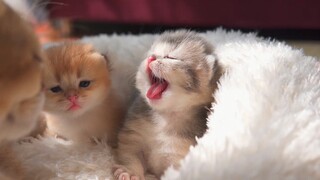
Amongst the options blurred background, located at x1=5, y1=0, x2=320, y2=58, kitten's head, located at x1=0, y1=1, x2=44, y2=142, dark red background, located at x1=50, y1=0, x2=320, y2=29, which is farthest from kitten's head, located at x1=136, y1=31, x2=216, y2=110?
dark red background, located at x1=50, y1=0, x2=320, y2=29

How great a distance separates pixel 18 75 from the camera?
2.14 ft

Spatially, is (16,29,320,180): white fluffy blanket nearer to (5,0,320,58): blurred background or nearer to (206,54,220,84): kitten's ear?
(206,54,220,84): kitten's ear

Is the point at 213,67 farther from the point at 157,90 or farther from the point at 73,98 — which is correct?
the point at 73,98

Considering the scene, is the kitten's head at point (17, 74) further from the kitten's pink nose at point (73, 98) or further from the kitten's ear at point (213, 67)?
the kitten's ear at point (213, 67)

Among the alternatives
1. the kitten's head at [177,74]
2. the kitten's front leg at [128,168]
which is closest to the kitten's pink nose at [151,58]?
the kitten's head at [177,74]

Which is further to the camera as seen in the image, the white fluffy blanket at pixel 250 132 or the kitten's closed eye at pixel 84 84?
the kitten's closed eye at pixel 84 84

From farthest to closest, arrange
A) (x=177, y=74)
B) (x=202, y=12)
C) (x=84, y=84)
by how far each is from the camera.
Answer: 1. (x=202, y=12)
2. (x=84, y=84)
3. (x=177, y=74)

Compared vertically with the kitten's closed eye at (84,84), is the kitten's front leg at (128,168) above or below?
below

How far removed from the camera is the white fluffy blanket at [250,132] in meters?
0.69

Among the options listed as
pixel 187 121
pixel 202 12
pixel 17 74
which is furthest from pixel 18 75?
pixel 202 12

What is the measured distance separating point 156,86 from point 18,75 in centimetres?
31

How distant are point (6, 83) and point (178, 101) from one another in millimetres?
358

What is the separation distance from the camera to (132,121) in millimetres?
1002

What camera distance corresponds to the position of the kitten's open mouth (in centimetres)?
88
